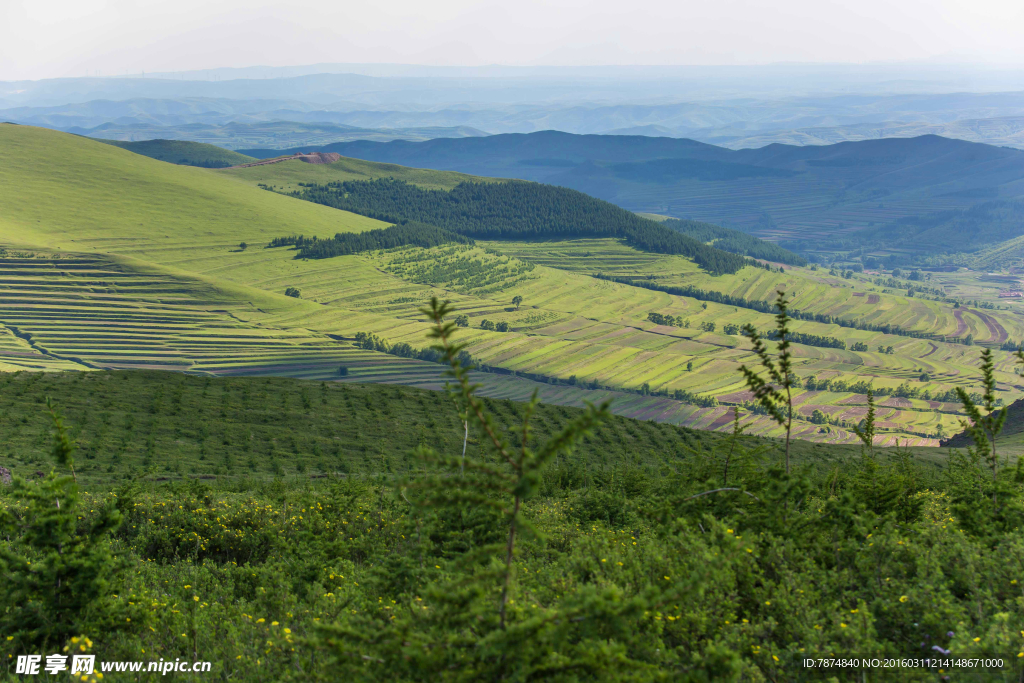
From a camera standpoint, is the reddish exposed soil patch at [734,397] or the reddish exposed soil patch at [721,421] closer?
the reddish exposed soil patch at [721,421]

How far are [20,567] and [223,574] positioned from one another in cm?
442

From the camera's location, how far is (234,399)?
190 ft

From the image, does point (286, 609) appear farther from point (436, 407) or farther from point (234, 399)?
point (436, 407)

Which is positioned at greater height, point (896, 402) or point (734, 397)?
point (734, 397)

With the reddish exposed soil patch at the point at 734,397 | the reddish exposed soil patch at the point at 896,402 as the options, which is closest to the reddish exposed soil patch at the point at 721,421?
the reddish exposed soil patch at the point at 734,397

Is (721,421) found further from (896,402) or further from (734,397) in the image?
(896,402)

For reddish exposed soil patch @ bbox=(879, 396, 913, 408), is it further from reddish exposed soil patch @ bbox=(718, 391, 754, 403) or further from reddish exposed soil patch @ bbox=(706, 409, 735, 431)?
reddish exposed soil patch @ bbox=(706, 409, 735, 431)

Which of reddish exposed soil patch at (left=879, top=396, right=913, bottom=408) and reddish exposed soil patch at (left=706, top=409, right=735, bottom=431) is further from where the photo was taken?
reddish exposed soil patch at (left=879, top=396, right=913, bottom=408)

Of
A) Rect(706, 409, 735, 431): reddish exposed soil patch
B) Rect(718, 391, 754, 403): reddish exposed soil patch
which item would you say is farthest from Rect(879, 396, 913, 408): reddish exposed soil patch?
Rect(706, 409, 735, 431): reddish exposed soil patch

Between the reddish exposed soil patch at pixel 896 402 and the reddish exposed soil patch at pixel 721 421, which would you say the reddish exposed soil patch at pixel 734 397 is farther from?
the reddish exposed soil patch at pixel 896 402

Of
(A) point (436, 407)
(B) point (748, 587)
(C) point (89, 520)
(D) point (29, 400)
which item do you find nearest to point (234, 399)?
(D) point (29, 400)

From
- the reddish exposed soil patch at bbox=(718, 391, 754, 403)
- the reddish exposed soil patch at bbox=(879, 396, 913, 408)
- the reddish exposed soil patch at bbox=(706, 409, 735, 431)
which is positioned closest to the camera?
the reddish exposed soil patch at bbox=(706, 409, 735, 431)

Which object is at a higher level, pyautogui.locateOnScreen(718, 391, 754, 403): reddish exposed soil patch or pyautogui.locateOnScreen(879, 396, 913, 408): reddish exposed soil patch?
pyautogui.locateOnScreen(718, 391, 754, 403): reddish exposed soil patch

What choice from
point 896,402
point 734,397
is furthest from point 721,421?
point 896,402
